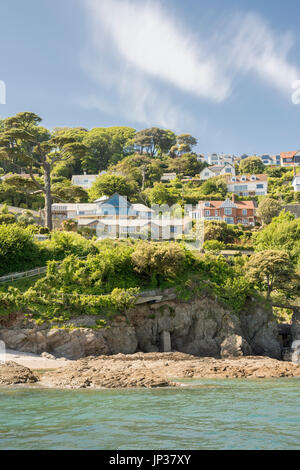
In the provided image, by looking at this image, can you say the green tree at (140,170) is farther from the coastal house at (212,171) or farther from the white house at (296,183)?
the white house at (296,183)

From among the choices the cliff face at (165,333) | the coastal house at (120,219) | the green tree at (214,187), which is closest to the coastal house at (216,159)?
the green tree at (214,187)

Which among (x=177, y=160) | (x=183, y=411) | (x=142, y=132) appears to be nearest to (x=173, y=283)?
(x=183, y=411)

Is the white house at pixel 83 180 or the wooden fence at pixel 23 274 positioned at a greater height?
the white house at pixel 83 180

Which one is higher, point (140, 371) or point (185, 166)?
point (185, 166)

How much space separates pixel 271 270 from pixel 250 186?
54180 millimetres

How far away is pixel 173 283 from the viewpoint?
1430 inches

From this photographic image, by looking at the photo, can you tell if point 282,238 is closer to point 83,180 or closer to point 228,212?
point 228,212

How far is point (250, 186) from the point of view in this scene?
89625mm

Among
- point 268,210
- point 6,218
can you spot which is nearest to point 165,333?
point 6,218

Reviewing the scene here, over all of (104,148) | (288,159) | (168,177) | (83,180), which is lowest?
(83,180)

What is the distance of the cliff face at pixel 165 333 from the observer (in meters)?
30.6

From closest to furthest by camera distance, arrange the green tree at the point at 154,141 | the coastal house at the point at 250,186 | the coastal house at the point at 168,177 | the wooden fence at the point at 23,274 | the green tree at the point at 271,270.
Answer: the wooden fence at the point at 23,274
the green tree at the point at 271,270
the coastal house at the point at 250,186
the coastal house at the point at 168,177
the green tree at the point at 154,141

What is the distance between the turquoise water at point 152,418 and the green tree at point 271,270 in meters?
17.6

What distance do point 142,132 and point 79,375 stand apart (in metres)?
101
